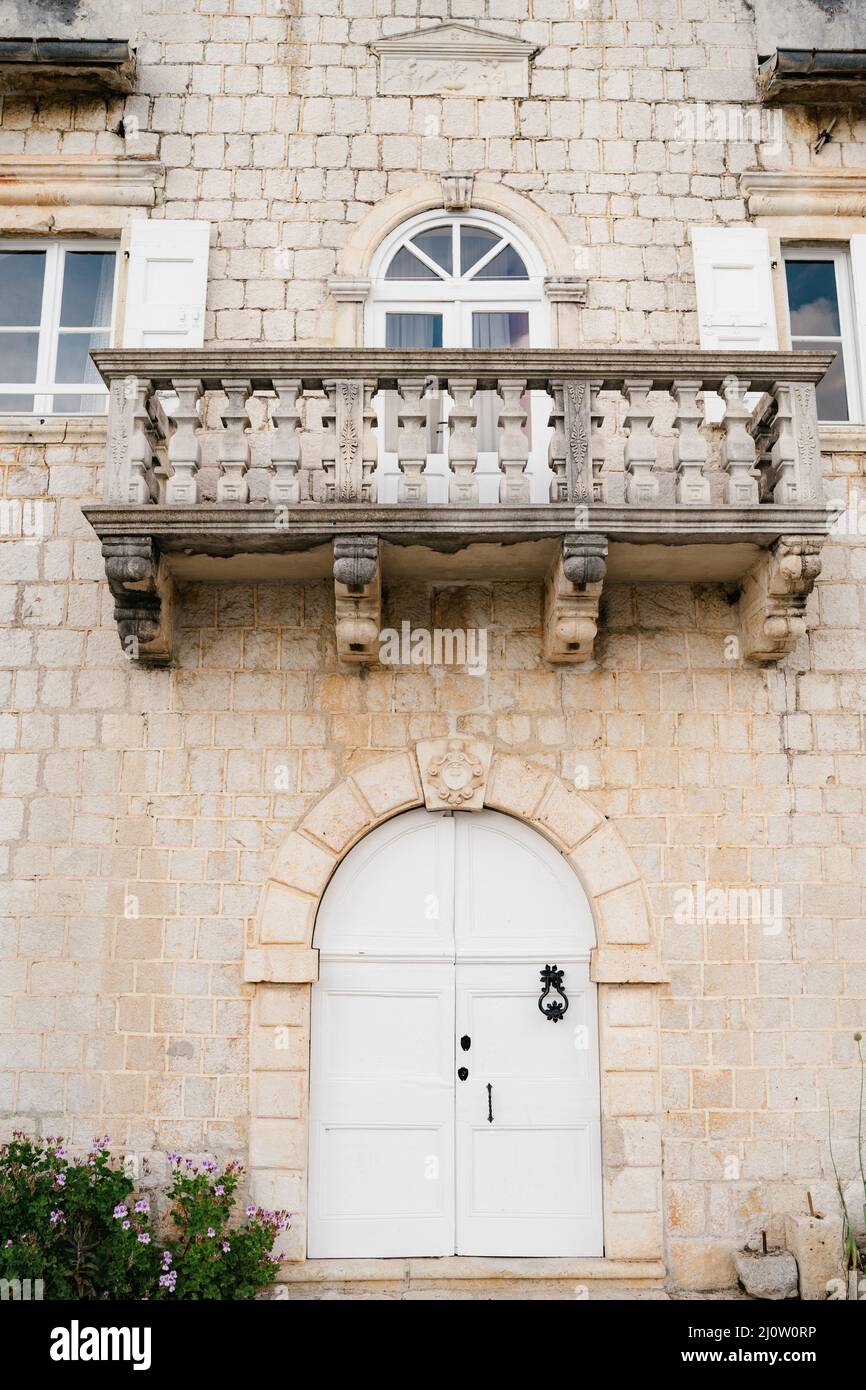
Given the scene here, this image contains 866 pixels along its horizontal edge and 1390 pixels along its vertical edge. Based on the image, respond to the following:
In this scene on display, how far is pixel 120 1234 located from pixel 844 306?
6.89m

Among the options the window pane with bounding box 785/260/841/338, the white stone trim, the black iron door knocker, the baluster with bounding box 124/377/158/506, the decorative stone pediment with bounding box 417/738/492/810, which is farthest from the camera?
the window pane with bounding box 785/260/841/338

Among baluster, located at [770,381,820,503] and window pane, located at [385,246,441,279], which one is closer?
baluster, located at [770,381,820,503]

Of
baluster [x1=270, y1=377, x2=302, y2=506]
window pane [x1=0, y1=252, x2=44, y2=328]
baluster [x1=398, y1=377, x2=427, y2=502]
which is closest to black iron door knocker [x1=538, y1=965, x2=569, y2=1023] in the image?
baluster [x1=398, y1=377, x2=427, y2=502]

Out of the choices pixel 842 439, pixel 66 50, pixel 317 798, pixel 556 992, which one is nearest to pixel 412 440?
pixel 317 798

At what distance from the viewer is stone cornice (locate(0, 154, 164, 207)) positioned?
698cm

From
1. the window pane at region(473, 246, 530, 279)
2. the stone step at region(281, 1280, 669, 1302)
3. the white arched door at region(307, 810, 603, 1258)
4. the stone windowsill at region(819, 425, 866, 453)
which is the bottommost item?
the stone step at region(281, 1280, 669, 1302)

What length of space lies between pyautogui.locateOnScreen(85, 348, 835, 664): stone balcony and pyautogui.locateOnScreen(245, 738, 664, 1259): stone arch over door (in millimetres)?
802

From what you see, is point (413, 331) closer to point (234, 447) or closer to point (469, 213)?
point (469, 213)

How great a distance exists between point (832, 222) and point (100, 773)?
5.73 metres

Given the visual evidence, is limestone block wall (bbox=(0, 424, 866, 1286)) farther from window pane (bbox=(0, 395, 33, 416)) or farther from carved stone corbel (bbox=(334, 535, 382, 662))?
window pane (bbox=(0, 395, 33, 416))

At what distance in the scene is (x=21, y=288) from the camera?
7098 millimetres

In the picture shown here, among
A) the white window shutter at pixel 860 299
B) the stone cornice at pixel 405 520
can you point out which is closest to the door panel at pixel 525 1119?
the stone cornice at pixel 405 520

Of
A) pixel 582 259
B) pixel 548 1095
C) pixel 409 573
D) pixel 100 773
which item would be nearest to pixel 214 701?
pixel 100 773

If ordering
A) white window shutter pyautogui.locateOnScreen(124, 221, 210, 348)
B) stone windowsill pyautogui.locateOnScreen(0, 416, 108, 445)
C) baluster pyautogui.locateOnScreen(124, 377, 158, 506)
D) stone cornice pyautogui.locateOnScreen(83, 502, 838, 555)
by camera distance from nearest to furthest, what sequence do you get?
stone cornice pyautogui.locateOnScreen(83, 502, 838, 555) → baluster pyautogui.locateOnScreen(124, 377, 158, 506) → stone windowsill pyautogui.locateOnScreen(0, 416, 108, 445) → white window shutter pyautogui.locateOnScreen(124, 221, 210, 348)
